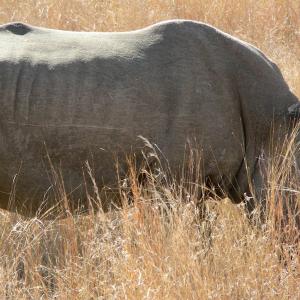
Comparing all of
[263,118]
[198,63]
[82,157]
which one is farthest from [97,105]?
[263,118]

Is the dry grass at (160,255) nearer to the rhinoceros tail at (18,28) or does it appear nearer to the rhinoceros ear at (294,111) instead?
the rhinoceros ear at (294,111)

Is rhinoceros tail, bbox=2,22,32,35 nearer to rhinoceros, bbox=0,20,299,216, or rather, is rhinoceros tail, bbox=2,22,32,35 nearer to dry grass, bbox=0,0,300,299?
rhinoceros, bbox=0,20,299,216

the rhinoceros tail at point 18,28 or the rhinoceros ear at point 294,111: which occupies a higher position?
the rhinoceros tail at point 18,28

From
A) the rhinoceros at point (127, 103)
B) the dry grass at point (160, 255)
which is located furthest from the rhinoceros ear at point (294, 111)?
the dry grass at point (160, 255)

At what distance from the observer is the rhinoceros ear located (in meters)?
4.53

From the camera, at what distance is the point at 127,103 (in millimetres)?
4320

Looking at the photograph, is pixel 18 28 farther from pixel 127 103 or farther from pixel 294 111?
pixel 294 111

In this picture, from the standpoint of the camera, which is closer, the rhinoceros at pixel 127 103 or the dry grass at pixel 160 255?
the dry grass at pixel 160 255

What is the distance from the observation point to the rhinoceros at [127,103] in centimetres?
427

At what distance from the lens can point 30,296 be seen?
4090 millimetres

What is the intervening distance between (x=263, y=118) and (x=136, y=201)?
2.85ft

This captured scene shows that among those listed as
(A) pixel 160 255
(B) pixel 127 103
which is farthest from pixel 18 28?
(A) pixel 160 255

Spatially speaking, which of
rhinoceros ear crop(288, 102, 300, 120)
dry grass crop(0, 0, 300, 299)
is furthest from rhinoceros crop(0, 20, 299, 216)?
dry grass crop(0, 0, 300, 299)

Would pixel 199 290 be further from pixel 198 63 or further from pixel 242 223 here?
pixel 198 63
